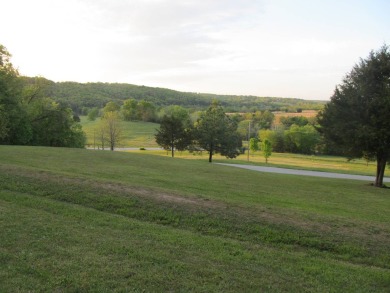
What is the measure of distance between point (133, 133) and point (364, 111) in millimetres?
86759

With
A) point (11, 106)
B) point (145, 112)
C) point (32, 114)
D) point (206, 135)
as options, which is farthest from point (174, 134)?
point (145, 112)

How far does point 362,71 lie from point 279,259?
17.8 meters

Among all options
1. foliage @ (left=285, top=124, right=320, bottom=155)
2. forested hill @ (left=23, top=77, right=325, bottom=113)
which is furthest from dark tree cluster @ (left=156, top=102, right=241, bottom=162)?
forested hill @ (left=23, top=77, right=325, bottom=113)

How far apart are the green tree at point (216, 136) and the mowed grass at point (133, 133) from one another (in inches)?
1652

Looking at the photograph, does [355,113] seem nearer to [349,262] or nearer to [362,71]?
[362,71]

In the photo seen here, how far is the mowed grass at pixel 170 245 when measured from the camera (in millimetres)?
4965

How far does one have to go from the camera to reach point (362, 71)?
67.4 feet

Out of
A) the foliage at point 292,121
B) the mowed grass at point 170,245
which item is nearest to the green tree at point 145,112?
the foliage at point 292,121

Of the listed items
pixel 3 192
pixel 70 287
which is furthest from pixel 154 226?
pixel 3 192

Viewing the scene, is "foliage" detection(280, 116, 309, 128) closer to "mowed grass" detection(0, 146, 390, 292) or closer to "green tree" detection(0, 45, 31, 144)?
"green tree" detection(0, 45, 31, 144)

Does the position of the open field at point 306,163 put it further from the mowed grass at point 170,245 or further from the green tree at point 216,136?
the mowed grass at point 170,245

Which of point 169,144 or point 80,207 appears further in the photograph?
point 169,144

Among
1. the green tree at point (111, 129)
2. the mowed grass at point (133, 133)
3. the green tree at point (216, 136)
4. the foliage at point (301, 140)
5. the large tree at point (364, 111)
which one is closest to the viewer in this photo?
the large tree at point (364, 111)

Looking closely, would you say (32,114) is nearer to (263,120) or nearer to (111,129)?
(111,129)
